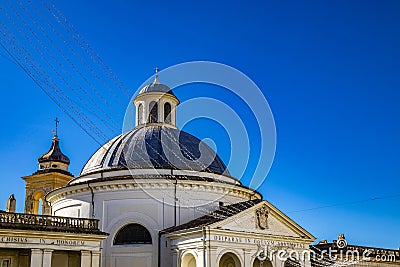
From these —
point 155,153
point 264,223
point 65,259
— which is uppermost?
point 155,153

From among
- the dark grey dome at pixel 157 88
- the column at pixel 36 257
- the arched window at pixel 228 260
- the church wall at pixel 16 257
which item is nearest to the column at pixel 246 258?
the arched window at pixel 228 260

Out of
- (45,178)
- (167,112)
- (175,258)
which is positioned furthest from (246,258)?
(45,178)

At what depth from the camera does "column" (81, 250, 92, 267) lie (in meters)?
30.8

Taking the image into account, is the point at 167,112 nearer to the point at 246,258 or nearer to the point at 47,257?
the point at 246,258

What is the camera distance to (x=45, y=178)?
2175 inches

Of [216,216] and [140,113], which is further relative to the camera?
[140,113]

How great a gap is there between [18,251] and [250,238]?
543 inches

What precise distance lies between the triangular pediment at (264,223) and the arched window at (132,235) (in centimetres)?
668

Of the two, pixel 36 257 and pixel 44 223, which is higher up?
pixel 44 223

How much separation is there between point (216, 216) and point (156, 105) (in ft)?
47.8

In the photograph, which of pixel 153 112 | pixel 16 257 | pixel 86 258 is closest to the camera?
pixel 16 257

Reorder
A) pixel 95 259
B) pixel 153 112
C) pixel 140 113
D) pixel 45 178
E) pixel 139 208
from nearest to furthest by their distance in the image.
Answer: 1. pixel 95 259
2. pixel 139 208
3. pixel 153 112
4. pixel 140 113
5. pixel 45 178

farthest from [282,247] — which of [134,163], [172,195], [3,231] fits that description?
[3,231]

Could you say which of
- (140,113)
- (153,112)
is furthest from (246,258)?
(140,113)
